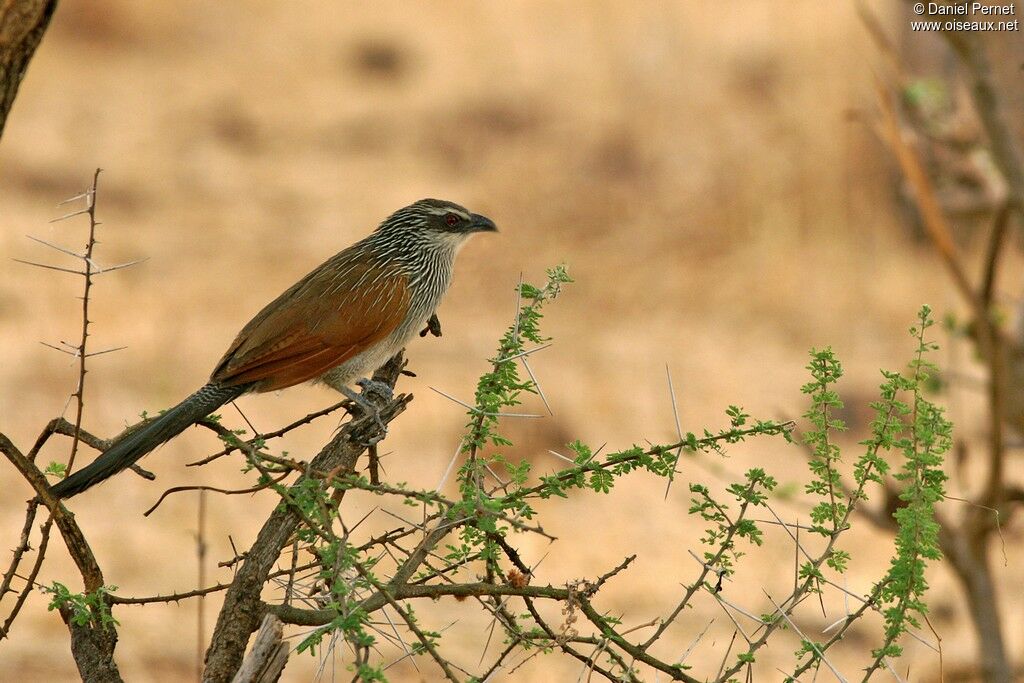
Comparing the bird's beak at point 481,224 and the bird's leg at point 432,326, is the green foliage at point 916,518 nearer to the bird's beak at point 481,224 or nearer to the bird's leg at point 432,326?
the bird's leg at point 432,326

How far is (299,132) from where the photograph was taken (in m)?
10.6

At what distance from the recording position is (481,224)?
12.9ft

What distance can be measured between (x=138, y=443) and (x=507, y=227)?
6231 mm

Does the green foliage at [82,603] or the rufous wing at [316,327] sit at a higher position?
the rufous wing at [316,327]

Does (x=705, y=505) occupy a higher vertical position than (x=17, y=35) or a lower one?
lower

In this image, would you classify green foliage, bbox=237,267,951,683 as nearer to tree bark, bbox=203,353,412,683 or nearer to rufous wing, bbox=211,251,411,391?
tree bark, bbox=203,353,412,683

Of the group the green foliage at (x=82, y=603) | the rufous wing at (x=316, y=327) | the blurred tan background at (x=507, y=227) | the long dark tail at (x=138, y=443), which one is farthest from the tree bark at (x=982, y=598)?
the green foliage at (x=82, y=603)

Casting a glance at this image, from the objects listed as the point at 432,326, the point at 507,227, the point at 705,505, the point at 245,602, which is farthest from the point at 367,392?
the point at 507,227

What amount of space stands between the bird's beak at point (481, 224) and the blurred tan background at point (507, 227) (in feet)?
6.56

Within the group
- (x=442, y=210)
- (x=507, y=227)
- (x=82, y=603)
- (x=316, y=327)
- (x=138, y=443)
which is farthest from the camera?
(x=507, y=227)

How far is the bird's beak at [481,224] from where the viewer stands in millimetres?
3902

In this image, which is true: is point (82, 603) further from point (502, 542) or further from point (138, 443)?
point (502, 542)

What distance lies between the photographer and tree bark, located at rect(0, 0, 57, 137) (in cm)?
208

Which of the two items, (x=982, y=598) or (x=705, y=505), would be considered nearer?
(x=705, y=505)
